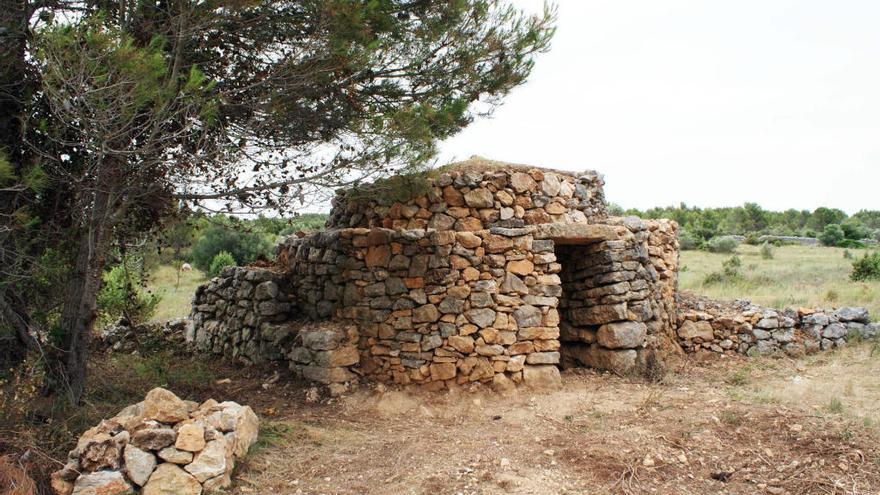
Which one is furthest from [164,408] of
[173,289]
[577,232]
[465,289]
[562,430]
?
[173,289]

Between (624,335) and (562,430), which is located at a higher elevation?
(624,335)

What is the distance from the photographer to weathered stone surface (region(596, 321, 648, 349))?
7367 millimetres

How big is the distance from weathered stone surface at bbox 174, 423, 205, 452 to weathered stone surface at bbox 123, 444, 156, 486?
0.61ft

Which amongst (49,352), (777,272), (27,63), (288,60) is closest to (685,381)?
(288,60)

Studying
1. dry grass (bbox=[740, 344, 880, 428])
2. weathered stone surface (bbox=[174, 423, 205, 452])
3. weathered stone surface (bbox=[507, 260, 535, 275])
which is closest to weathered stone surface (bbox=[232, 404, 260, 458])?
weathered stone surface (bbox=[174, 423, 205, 452])

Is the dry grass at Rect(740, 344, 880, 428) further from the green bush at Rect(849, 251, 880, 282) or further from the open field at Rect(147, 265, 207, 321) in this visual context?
the open field at Rect(147, 265, 207, 321)

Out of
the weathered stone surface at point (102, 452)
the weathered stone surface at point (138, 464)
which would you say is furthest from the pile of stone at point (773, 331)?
the weathered stone surface at point (102, 452)

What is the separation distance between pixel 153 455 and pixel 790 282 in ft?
45.1

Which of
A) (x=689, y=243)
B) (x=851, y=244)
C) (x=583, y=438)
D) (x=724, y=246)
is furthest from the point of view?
(x=851, y=244)

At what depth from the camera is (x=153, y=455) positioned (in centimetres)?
422

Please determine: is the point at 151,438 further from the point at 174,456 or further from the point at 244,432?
the point at 244,432

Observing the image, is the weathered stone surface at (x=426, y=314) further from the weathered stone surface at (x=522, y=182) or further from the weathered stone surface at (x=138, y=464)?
the weathered stone surface at (x=138, y=464)

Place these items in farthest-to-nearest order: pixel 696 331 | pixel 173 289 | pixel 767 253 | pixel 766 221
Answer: pixel 766 221, pixel 767 253, pixel 173 289, pixel 696 331

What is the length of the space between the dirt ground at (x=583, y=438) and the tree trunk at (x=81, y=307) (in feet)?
5.56
